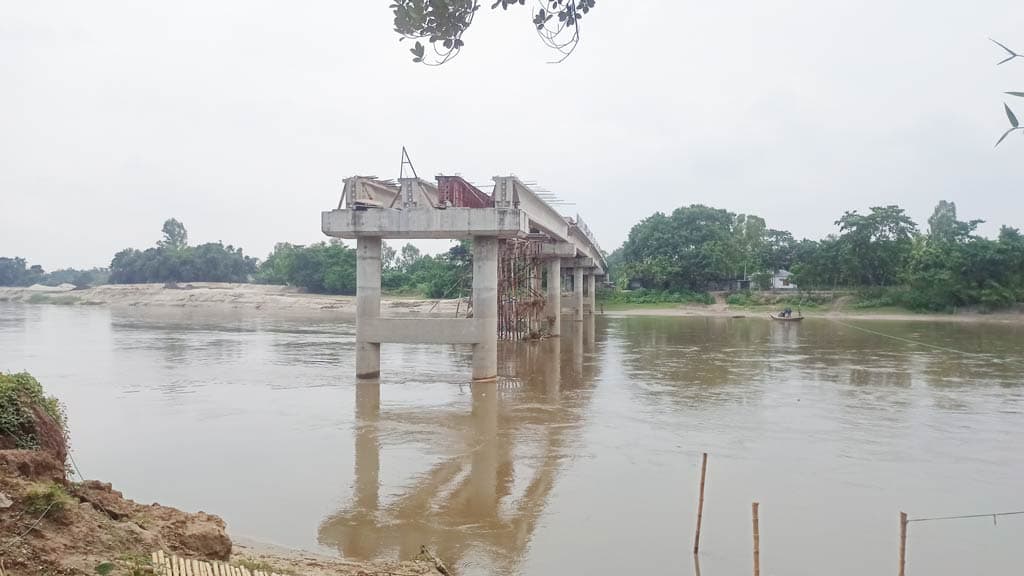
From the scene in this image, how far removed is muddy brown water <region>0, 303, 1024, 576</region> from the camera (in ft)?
32.8

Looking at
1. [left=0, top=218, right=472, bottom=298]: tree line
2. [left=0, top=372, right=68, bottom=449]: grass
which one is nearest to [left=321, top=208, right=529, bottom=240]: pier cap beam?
[left=0, top=372, right=68, bottom=449]: grass

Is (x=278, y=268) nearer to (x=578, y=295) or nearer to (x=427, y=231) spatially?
(x=578, y=295)

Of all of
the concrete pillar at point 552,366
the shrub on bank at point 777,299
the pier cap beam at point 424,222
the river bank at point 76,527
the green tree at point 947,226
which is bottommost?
the concrete pillar at point 552,366

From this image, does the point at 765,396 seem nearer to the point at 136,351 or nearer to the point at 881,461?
the point at 881,461

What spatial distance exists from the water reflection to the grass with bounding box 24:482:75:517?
3326mm

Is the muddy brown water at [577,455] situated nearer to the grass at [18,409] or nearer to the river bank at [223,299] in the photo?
the grass at [18,409]

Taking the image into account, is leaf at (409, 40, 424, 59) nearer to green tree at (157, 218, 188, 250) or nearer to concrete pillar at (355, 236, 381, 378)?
concrete pillar at (355, 236, 381, 378)

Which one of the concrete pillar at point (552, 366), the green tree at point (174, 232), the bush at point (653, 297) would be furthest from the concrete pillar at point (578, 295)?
the green tree at point (174, 232)

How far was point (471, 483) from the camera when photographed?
498 inches

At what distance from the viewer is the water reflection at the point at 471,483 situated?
973cm

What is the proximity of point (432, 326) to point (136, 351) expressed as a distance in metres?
18.2

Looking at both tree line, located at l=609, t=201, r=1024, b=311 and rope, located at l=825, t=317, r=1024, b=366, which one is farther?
tree line, located at l=609, t=201, r=1024, b=311

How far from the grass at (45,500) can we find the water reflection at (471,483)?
333 centimetres

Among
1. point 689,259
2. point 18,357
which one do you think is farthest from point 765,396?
point 689,259
